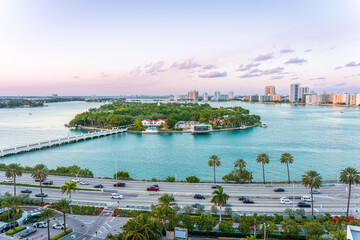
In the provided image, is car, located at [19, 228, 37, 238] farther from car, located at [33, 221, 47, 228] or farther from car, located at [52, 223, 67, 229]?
car, located at [52, 223, 67, 229]

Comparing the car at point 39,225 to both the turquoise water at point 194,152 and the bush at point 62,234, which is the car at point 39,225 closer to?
the bush at point 62,234

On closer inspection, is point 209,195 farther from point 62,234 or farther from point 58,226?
point 58,226

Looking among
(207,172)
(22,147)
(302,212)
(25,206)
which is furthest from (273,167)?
(22,147)

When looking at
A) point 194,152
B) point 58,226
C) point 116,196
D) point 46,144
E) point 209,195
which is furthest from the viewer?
point 46,144

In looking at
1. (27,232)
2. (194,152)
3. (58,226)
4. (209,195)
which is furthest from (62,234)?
(194,152)

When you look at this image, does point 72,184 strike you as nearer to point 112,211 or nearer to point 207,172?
point 112,211

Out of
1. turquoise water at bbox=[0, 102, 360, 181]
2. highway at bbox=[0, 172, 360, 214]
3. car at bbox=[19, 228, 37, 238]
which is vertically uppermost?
car at bbox=[19, 228, 37, 238]

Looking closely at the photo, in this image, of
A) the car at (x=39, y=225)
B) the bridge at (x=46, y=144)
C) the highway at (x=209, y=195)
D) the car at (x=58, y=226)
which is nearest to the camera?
the car at (x=58, y=226)

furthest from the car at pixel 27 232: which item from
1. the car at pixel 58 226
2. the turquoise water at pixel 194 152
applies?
the turquoise water at pixel 194 152

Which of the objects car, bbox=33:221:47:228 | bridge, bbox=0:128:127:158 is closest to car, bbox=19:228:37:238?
car, bbox=33:221:47:228
